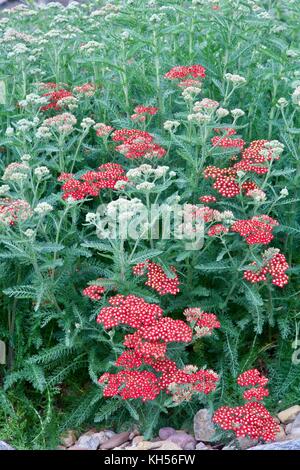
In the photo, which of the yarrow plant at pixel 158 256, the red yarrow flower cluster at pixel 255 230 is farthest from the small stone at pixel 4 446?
the red yarrow flower cluster at pixel 255 230

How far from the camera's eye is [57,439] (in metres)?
3.64

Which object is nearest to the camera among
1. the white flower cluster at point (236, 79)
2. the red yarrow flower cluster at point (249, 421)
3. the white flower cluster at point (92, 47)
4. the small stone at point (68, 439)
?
the red yarrow flower cluster at point (249, 421)

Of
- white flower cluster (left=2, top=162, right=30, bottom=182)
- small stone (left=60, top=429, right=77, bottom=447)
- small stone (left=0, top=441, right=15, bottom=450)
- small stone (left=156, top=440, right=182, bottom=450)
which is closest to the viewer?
small stone (left=0, top=441, right=15, bottom=450)

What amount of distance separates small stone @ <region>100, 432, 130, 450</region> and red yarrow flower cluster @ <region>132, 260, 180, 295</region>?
75 cm

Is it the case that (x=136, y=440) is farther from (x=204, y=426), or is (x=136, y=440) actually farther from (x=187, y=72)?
(x=187, y=72)

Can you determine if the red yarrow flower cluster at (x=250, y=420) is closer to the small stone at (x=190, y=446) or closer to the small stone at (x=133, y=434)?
the small stone at (x=190, y=446)

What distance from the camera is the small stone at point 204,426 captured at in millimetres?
3533

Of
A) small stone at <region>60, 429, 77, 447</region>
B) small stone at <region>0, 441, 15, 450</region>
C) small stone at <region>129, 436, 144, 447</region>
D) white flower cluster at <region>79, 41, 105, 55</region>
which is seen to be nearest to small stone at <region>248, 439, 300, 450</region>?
small stone at <region>129, 436, 144, 447</region>

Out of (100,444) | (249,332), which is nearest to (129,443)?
(100,444)

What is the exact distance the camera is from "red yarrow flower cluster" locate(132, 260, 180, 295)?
11.3 ft

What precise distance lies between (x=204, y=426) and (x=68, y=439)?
0.69 meters

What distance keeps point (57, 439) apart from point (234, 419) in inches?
36.8

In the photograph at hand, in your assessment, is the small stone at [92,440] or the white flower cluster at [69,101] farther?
the white flower cluster at [69,101]

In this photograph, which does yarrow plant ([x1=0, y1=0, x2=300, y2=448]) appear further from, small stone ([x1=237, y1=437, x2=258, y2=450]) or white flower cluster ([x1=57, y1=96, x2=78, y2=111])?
small stone ([x1=237, y1=437, x2=258, y2=450])
